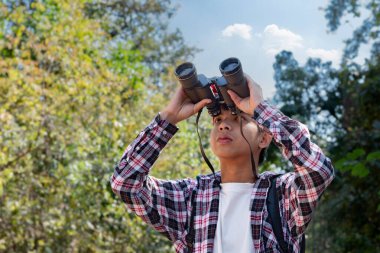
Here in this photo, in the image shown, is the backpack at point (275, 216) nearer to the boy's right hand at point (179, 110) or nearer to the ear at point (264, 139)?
the ear at point (264, 139)

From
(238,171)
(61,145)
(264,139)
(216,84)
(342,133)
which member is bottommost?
(238,171)

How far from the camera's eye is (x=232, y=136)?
73.9 inches

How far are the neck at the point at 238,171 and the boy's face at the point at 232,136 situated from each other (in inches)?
0.6

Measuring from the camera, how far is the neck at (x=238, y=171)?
1.87 meters

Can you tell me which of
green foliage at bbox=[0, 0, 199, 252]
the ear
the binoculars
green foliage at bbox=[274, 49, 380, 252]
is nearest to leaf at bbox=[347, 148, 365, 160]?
green foliage at bbox=[274, 49, 380, 252]

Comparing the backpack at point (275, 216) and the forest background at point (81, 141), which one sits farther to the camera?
the forest background at point (81, 141)

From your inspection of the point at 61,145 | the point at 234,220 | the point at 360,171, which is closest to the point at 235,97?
the point at 234,220

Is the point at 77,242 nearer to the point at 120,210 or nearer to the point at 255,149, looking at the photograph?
the point at 120,210

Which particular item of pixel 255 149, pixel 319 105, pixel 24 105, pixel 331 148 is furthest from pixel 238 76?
pixel 319 105

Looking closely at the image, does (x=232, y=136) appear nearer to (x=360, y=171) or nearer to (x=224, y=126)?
(x=224, y=126)

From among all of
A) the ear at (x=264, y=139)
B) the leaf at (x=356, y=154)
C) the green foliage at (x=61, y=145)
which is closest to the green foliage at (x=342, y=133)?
the leaf at (x=356, y=154)

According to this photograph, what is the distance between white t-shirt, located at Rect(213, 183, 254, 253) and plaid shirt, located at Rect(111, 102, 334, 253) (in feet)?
0.05

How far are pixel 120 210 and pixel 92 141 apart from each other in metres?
0.67

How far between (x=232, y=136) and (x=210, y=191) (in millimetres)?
168
